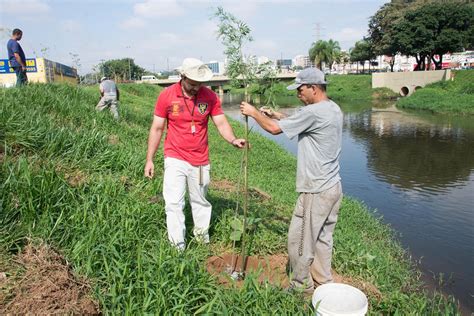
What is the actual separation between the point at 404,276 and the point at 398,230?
103 inches

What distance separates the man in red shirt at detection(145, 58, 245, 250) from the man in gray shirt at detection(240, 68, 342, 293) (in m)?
0.54

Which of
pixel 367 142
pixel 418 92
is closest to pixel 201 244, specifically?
pixel 367 142

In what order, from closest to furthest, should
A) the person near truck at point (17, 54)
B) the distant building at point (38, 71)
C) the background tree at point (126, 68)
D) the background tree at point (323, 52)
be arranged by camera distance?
the person near truck at point (17, 54)
the distant building at point (38, 71)
the background tree at point (126, 68)
the background tree at point (323, 52)

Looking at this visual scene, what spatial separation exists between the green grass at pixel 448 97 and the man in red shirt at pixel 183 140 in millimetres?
25697

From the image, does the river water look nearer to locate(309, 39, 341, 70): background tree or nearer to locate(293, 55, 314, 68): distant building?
locate(293, 55, 314, 68): distant building

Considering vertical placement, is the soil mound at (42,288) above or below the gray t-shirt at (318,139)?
below

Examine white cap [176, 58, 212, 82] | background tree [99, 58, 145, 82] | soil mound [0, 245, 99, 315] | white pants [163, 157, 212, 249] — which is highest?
background tree [99, 58, 145, 82]

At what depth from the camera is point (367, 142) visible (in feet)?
57.5

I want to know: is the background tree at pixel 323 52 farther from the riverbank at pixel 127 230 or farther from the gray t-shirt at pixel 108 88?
the riverbank at pixel 127 230

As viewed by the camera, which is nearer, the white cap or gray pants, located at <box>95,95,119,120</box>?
the white cap

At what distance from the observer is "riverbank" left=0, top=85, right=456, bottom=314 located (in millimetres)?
3172

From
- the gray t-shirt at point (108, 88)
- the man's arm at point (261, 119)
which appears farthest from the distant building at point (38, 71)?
the man's arm at point (261, 119)

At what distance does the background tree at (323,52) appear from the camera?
6150cm

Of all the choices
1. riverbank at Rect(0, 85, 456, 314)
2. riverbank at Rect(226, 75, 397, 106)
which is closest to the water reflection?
riverbank at Rect(0, 85, 456, 314)
